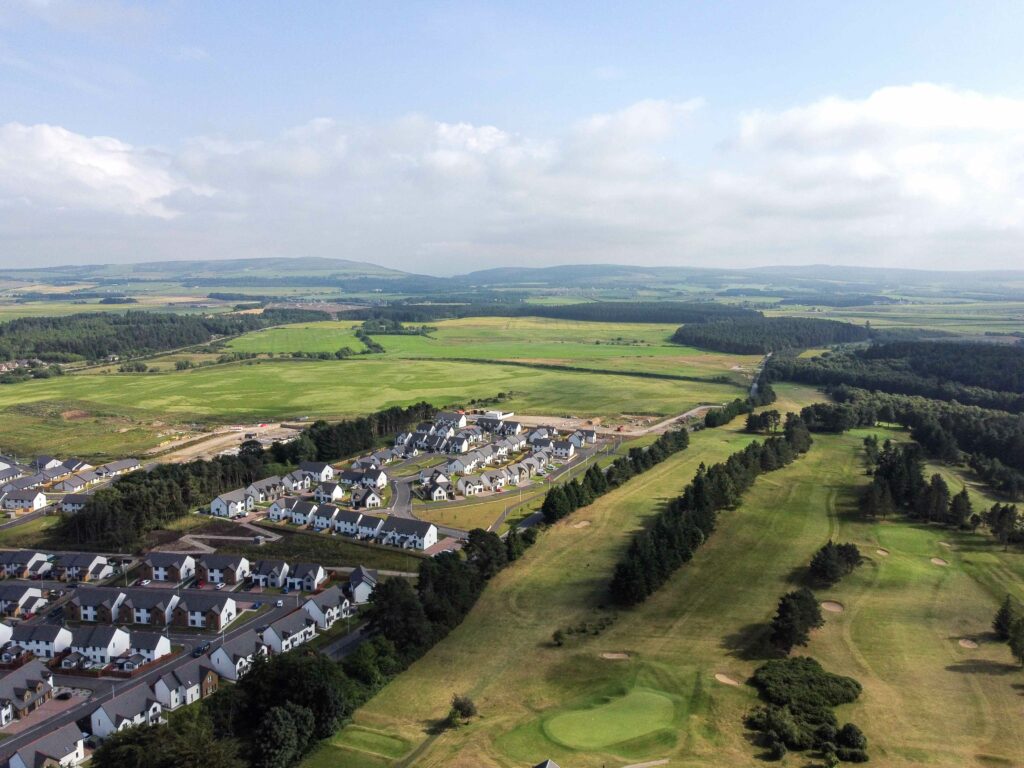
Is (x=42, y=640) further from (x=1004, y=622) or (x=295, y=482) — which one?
(x=1004, y=622)

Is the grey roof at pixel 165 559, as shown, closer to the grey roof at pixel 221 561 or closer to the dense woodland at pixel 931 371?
the grey roof at pixel 221 561

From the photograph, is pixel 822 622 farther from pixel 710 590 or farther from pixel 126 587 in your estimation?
pixel 126 587

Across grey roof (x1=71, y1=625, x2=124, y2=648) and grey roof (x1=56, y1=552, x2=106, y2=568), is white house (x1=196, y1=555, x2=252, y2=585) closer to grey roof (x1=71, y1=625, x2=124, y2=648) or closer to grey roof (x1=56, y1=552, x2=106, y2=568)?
grey roof (x1=56, y1=552, x2=106, y2=568)

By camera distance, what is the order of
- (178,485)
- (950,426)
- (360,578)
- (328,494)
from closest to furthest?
(360,578) < (178,485) < (328,494) < (950,426)

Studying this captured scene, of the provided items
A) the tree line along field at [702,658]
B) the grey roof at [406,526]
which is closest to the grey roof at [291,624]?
the tree line along field at [702,658]

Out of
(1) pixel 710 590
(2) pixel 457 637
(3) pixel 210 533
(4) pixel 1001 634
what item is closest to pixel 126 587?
(3) pixel 210 533

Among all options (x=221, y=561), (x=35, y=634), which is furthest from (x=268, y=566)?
(x=35, y=634)

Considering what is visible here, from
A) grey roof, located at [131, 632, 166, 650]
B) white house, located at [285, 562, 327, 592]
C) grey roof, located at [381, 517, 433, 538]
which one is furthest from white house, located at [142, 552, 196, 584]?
grey roof, located at [381, 517, 433, 538]
